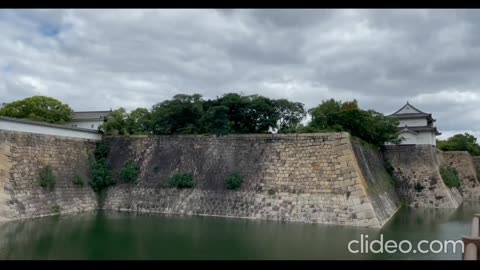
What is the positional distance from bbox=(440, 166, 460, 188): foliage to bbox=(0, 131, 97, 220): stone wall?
16052mm

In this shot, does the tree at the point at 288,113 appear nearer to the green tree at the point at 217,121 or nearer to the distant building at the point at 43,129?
the green tree at the point at 217,121

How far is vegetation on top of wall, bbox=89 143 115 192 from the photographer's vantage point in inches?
598

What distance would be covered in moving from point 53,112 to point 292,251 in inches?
840

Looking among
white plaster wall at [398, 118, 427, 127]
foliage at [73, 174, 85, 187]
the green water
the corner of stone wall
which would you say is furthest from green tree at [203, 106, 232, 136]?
white plaster wall at [398, 118, 427, 127]

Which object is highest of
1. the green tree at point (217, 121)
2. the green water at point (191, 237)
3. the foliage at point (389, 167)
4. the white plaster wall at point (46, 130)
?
the green tree at point (217, 121)

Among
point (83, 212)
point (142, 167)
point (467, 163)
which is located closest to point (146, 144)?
point (142, 167)

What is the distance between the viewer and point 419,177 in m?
19.2

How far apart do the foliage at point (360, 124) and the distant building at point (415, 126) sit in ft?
11.8

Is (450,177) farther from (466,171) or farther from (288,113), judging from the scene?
(288,113)

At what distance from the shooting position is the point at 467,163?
77.2 ft

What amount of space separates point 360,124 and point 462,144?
17.0 metres

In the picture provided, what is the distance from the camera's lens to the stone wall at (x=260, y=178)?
12.1 m

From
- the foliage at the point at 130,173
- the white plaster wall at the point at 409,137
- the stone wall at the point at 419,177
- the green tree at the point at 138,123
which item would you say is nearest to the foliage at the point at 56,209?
the foliage at the point at 130,173
